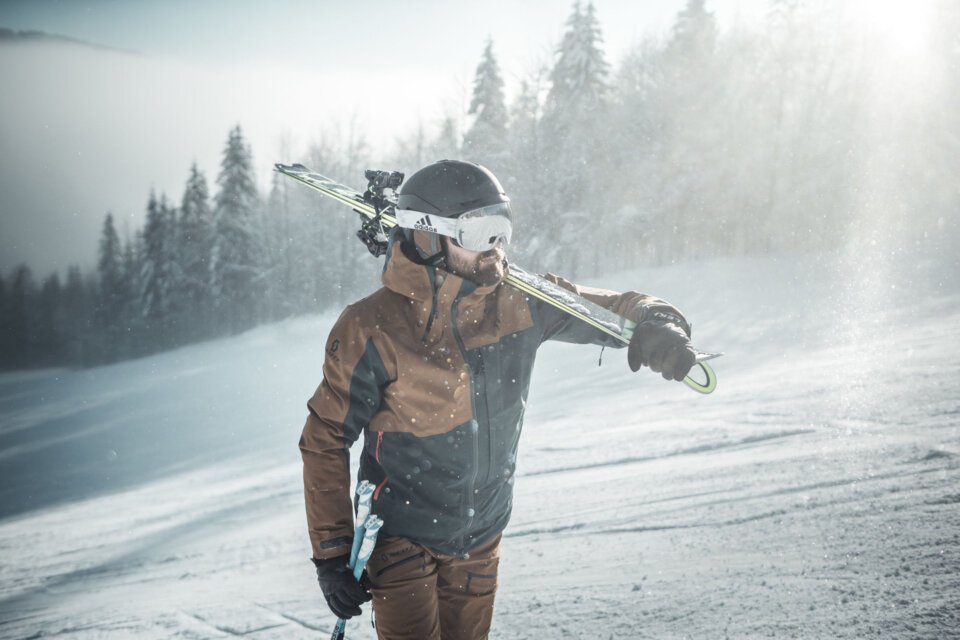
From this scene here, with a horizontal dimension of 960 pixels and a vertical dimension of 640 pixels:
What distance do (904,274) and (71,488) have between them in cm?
2398

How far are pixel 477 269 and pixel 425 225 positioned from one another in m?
0.27

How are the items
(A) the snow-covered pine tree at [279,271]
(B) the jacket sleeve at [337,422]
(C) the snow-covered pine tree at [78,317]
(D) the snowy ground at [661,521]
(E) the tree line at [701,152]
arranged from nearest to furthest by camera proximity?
(B) the jacket sleeve at [337,422] → (D) the snowy ground at [661,521] → (E) the tree line at [701,152] → (A) the snow-covered pine tree at [279,271] → (C) the snow-covered pine tree at [78,317]

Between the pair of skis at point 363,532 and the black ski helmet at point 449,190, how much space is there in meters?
1.09

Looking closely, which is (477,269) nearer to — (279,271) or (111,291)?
(279,271)

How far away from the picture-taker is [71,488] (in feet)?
51.2

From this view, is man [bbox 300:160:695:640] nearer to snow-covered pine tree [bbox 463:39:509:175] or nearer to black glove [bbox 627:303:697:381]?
black glove [bbox 627:303:697:381]

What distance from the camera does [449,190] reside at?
251 centimetres

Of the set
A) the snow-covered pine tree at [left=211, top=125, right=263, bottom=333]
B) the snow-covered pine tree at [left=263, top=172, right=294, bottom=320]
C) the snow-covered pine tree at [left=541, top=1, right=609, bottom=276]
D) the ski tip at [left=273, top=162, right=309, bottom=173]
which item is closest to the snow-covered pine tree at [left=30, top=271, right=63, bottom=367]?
the snow-covered pine tree at [left=211, top=125, right=263, bottom=333]

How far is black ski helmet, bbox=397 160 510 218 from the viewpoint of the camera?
2.48 m

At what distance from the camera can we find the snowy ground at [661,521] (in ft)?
11.5

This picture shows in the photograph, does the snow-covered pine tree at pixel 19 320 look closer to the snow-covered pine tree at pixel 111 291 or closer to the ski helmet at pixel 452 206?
the snow-covered pine tree at pixel 111 291

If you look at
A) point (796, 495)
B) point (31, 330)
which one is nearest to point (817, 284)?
point (796, 495)

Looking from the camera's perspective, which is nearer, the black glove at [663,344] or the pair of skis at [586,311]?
the black glove at [663,344]

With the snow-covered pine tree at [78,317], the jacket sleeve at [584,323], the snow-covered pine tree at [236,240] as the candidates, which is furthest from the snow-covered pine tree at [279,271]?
the jacket sleeve at [584,323]
